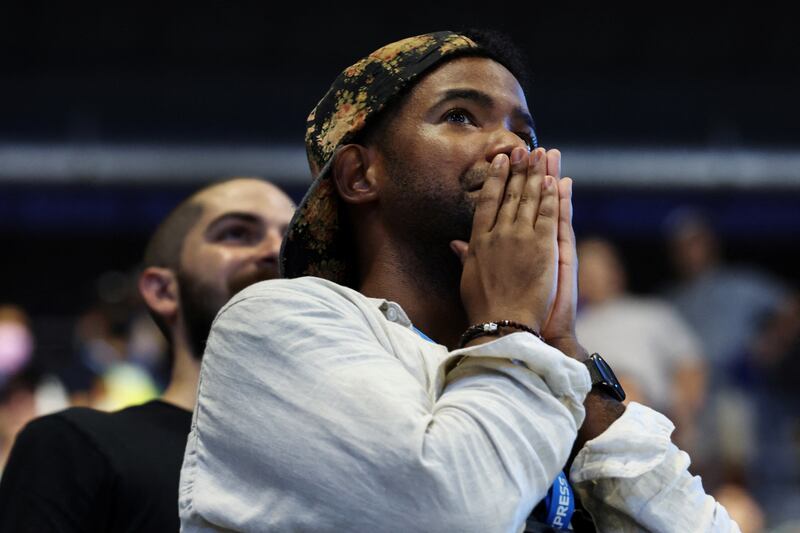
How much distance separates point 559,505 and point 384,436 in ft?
0.98

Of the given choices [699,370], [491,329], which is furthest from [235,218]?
[699,370]

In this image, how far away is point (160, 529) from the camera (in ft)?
6.87

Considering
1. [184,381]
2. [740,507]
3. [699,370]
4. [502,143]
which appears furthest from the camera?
[699,370]

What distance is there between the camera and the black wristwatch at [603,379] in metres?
1.57

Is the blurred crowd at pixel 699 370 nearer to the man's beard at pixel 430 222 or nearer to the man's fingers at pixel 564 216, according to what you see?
the man's beard at pixel 430 222

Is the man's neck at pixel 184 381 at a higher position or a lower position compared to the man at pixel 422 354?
lower

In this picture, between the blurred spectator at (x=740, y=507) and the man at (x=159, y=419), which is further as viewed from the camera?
the blurred spectator at (x=740, y=507)

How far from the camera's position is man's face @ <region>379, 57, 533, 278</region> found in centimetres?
165

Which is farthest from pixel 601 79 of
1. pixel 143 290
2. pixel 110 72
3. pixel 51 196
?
pixel 143 290

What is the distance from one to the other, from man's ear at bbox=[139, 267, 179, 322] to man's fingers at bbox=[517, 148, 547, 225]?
113cm

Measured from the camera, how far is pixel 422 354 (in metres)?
1.52

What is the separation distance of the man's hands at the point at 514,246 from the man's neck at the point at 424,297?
0.59ft

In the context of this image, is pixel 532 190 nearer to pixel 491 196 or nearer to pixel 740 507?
pixel 491 196

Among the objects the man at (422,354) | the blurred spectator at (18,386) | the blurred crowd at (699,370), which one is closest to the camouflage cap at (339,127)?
the man at (422,354)
